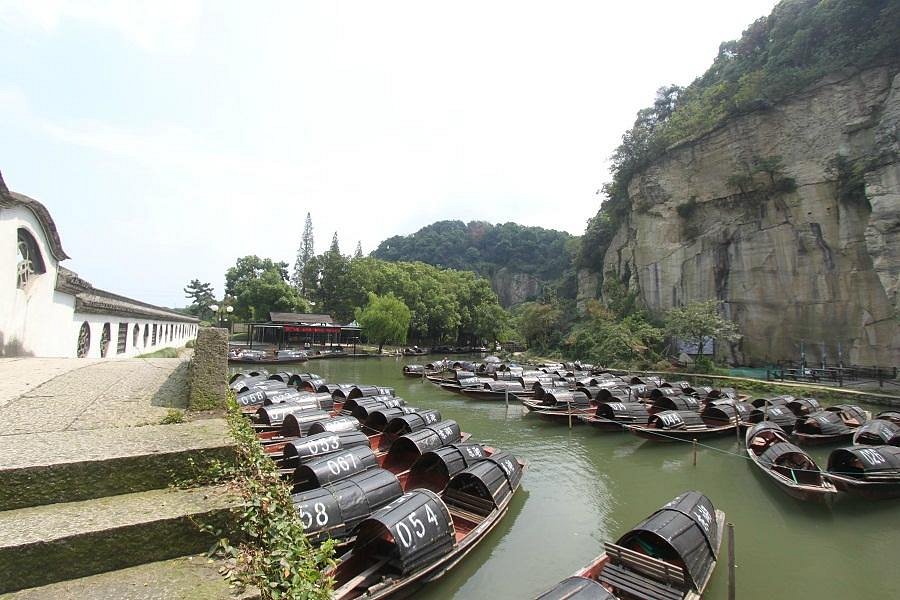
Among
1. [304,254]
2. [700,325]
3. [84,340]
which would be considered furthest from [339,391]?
[304,254]

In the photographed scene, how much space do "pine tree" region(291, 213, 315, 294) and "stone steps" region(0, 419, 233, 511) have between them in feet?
253

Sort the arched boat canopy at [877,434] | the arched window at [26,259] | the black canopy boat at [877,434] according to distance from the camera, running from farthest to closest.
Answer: the arched boat canopy at [877,434] < the black canopy boat at [877,434] < the arched window at [26,259]

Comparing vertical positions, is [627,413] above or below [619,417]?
above

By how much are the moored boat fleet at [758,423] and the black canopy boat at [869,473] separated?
19 millimetres

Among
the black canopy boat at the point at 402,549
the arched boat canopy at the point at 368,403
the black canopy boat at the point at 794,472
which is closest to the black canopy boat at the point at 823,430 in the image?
the black canopy boat at the point at 794,472

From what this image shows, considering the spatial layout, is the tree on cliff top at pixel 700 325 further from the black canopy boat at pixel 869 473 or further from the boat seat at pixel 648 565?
the boat seat at pixel 648 565

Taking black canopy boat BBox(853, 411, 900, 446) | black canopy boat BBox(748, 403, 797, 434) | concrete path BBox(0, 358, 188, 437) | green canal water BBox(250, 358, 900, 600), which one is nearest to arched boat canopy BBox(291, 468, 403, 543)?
green canal water BBox(250, 358, 900, 600)

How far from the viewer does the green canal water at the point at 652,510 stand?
777cm

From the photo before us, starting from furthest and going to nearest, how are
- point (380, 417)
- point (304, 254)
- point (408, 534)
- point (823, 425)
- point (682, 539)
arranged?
point (304, 254), point (823, 425), point (380, 417), point (682, 539), point (408, 534)

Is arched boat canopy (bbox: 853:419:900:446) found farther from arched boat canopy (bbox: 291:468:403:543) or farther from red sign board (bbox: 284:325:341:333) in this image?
red sign board (bbox: 284:325:341:333)

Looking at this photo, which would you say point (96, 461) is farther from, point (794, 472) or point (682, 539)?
point (794, 472)

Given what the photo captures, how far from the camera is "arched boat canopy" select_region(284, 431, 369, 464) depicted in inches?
391

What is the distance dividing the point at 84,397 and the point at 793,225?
4152 cm

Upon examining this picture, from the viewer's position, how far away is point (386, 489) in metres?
8.21
